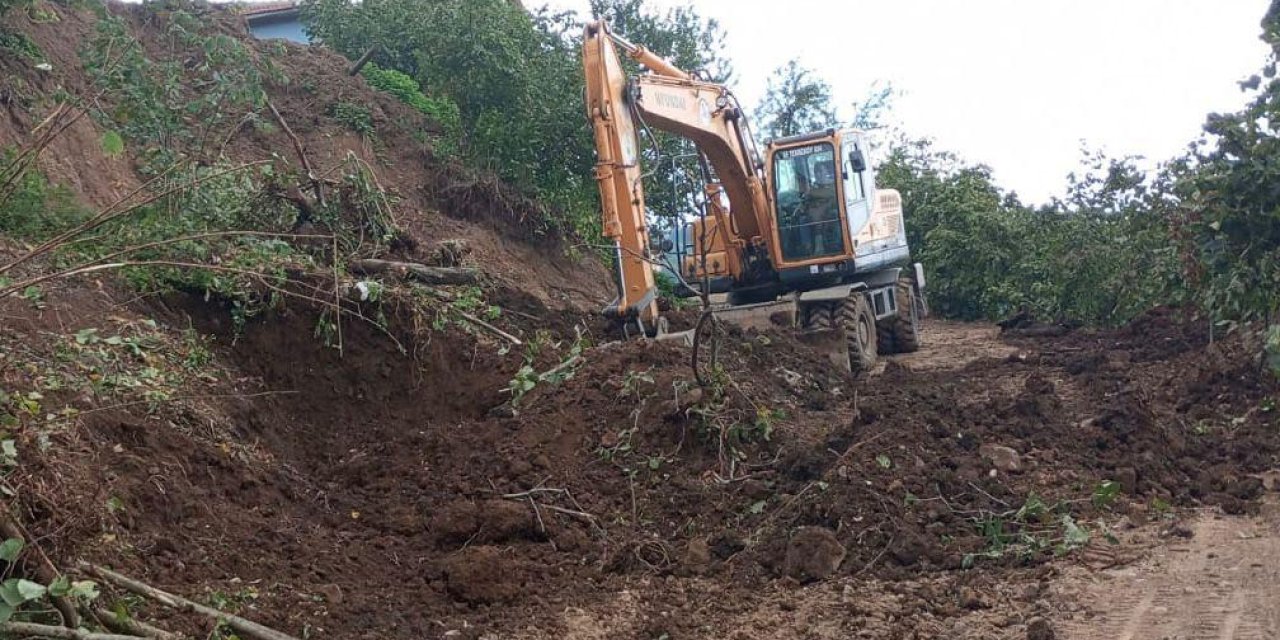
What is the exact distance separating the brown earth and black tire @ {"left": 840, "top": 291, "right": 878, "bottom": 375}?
2421 millimetres

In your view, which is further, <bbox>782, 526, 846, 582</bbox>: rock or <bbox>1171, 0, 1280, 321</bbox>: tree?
<bbox>1171, 0, 1280, 321</bbox>: tree

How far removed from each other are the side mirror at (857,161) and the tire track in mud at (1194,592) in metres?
7.96

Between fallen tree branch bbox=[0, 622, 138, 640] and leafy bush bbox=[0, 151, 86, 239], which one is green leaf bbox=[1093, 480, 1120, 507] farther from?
leafy bush bbox=[0, 151, 86, 239]

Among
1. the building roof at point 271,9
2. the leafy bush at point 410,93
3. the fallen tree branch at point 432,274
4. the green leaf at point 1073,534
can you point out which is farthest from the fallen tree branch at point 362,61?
the green leaf at point 1073,534

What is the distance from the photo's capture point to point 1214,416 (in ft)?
30.2

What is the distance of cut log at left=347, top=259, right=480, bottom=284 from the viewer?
382 inches

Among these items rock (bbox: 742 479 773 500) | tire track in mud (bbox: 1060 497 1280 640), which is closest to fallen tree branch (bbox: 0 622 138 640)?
tire track in mud (bbox: 1060 497 1280 640)

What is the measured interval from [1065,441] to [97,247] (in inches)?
260

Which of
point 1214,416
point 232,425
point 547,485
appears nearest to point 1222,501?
point 1214,416

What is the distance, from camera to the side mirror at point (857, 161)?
13.9 metres

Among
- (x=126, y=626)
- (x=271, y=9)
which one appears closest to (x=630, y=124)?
(x=126, y=626)

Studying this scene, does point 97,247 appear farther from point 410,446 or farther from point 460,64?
point 460,64

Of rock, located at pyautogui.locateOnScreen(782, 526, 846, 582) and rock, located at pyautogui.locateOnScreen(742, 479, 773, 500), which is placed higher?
rock, located at pyautogui.locateOnScreen(742, 479, 773, 500)

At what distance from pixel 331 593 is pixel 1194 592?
3.90 m
